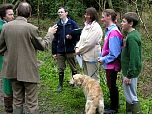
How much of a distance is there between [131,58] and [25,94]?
5.90 ft

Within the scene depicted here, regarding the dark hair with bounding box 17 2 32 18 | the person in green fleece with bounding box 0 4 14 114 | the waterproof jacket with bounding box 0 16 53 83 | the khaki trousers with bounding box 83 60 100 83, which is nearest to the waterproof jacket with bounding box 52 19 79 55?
the khaki trousers with bounding box 83 60 100 83

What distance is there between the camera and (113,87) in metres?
6.02

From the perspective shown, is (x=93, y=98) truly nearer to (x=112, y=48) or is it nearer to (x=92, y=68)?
(x=112, y=48)

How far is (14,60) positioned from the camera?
519 centimetres

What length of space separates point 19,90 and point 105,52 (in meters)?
1.67

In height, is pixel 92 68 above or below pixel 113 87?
above

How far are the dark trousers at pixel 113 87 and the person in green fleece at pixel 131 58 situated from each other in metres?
0.51

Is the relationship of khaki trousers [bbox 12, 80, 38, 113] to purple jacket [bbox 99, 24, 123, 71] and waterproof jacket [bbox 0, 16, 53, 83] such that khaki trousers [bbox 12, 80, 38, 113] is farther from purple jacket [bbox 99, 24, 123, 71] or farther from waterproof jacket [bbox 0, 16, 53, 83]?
purple jacket [bbox 99, 24, 123, 71]

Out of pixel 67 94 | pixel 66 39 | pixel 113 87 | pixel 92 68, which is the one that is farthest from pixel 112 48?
pixel 67 94

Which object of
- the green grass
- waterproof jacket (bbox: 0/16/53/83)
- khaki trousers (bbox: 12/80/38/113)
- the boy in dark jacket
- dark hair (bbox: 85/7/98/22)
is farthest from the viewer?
the boy in dark jacket

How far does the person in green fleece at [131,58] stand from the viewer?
515 cm

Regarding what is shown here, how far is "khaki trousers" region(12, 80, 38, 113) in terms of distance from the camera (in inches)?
209

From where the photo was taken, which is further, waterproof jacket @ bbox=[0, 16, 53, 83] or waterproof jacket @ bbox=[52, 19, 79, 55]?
waterproof jacket @ bbox=[52, 19, 79, 55]

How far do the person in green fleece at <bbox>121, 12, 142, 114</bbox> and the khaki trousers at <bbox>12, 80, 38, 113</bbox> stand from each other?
4.84 feet
